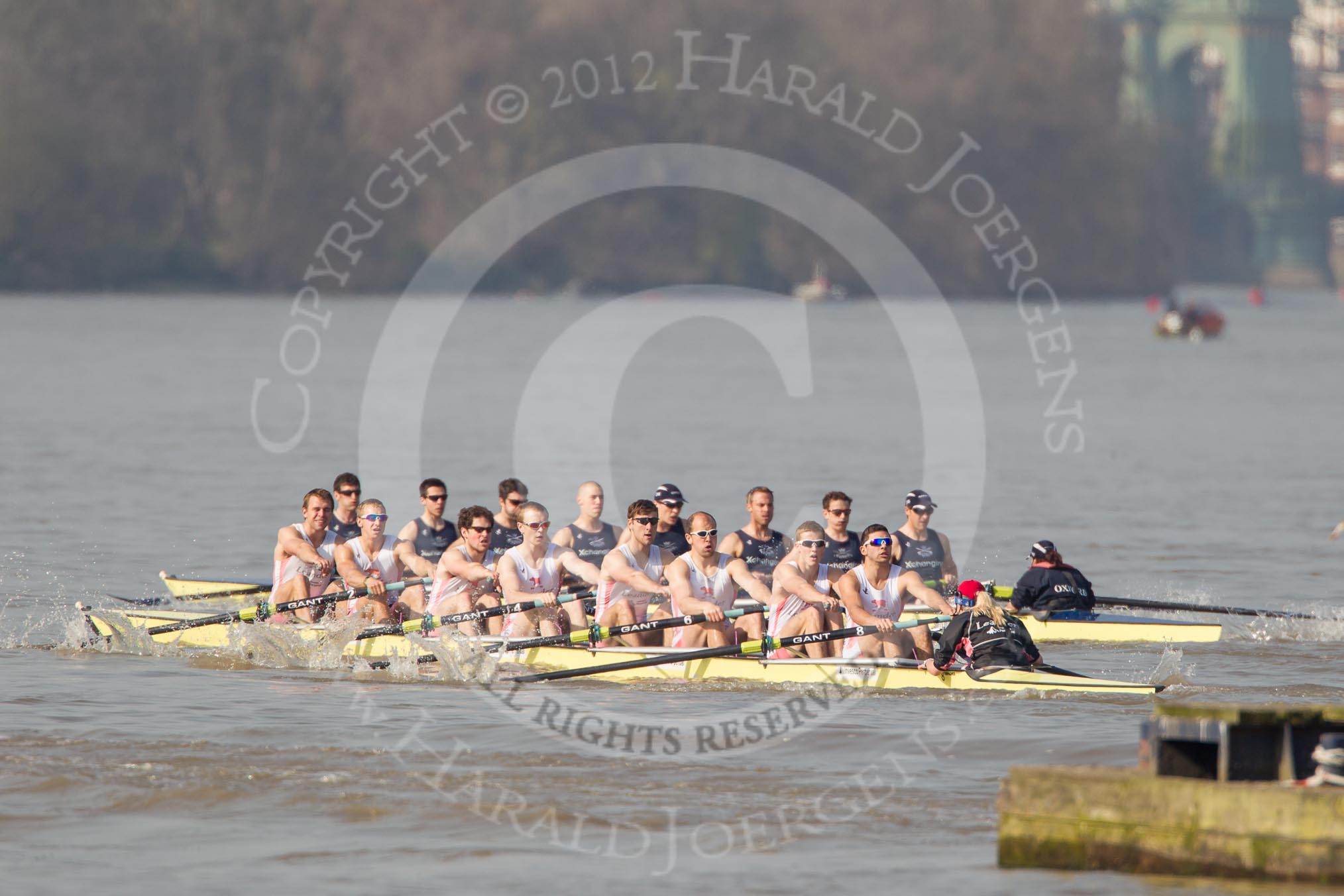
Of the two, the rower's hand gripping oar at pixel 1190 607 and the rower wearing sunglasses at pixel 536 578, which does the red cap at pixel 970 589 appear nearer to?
the rower wearing sunglasses at pixel 536 578

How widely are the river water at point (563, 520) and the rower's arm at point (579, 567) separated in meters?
1.15

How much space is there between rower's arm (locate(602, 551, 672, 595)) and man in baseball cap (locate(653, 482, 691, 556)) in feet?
4.18

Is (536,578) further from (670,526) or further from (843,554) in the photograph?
(843,554)

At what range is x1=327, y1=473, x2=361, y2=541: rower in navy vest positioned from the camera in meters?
18.3

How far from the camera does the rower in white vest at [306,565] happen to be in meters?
17.4

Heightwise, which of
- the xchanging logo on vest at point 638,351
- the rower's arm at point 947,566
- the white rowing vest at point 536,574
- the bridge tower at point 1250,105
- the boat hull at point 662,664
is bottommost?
the boat hull at point 662,664

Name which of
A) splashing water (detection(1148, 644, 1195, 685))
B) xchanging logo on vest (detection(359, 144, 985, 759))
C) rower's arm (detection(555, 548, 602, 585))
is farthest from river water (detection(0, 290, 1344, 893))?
rower's arm (detection(555, 548, 602, 585))

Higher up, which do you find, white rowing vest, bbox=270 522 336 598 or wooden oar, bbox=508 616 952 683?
white rowing vest, bbox=270 522 336 598

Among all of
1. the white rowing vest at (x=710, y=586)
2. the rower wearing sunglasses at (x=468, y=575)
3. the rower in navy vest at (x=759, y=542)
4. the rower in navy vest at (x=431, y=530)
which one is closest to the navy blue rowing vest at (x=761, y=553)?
the rower in navy vest at (x=759, y=542)

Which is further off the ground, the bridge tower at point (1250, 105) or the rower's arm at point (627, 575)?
the bridge tower at point (1250, 105)

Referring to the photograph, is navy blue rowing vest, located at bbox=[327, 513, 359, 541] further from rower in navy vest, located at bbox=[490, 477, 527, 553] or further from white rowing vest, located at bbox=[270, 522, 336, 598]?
rower in navy vest, located at bbox=[490, 477, 527, 553]

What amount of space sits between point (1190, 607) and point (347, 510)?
308 inches

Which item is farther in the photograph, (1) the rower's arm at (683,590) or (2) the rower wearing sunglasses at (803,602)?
(1) the rower's arm at (683,590)

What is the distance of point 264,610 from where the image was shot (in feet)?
56.4
